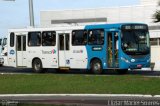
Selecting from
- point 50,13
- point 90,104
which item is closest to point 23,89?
point 90,104

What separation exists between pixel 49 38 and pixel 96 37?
14.2 feet

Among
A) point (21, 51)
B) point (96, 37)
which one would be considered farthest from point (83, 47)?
point (21, 51)

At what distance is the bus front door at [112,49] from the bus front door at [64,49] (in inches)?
138

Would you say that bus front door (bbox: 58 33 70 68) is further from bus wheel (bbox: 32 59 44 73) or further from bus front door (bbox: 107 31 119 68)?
bus front door (bbox: 107 31 119 68)

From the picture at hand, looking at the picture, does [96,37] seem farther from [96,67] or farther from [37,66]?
[37,66]

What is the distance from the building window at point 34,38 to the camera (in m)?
36.3

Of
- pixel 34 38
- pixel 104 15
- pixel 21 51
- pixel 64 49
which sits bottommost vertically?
pixel 21 51

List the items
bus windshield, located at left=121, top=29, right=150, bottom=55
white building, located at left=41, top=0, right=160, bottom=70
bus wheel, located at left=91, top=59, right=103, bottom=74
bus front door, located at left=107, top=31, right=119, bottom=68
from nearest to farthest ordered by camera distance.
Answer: bus windshield, located at left=121, top=29, right=150, bottom=55 < bus front door, located at left=107, top=31, right=119, bottom=68 < bus wheel, located at left=91, top=59, right=103, bottom=74 < white building, located at left=41, top=0, right=160, bottom=70

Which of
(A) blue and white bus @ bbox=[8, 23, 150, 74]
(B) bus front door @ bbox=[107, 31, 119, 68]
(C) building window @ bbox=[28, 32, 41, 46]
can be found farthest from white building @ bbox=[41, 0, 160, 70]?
(B) bus front door @ bbox=[107, 31, 119, 68]

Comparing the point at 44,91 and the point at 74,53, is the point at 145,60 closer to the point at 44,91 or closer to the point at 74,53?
the point at 74,53

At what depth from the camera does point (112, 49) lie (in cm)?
3200

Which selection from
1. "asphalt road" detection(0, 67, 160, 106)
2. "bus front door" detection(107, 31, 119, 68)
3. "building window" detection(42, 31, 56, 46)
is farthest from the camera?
"building window" detection(42, 31, 56, 46)

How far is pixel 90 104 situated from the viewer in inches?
677

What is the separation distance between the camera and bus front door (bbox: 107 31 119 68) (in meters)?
31.9
